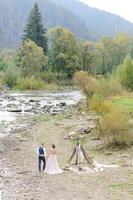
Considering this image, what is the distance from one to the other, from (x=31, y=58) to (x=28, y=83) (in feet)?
24.0

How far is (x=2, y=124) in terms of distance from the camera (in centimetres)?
5550

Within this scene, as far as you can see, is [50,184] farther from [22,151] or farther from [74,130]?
[74,130]

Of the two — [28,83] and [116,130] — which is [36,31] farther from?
[116,130]

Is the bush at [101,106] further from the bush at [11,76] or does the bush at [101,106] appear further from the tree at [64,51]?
the tree at [64,51]

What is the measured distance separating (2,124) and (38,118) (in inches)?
290

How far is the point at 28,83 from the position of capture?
Answer: 11794cm

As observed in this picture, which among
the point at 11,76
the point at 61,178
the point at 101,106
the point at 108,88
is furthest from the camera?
the point at 11,76

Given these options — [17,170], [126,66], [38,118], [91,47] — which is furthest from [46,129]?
[91,47]

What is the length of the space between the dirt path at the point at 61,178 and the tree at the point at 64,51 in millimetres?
88103

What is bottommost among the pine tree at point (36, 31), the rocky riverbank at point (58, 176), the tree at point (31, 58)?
the rocky riverbank at point (58, 176)

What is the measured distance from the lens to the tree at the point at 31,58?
12106cm

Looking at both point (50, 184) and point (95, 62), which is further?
point (95, 62)

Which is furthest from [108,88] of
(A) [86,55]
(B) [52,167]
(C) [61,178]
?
(A) [86,55]

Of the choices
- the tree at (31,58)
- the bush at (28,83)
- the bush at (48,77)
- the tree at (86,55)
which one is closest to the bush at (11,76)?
the bush at (28,83)
